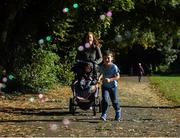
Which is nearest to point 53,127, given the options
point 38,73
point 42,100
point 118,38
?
point 42,100

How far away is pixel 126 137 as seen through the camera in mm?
10102

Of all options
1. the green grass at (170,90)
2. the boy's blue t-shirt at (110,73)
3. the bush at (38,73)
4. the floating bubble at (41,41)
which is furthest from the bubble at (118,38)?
the boy's blue t-shirt at (110,73)

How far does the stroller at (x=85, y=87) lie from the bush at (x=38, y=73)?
22.6ft

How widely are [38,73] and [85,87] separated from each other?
24.8ft

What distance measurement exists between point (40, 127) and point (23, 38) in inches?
394

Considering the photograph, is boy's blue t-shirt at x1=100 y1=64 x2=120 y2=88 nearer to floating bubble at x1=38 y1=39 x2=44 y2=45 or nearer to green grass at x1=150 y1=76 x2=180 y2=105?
green grass at x1=150 y1=76 x2=180 y2=105

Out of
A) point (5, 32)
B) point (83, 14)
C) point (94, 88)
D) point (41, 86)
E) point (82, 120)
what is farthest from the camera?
point (83, 14)

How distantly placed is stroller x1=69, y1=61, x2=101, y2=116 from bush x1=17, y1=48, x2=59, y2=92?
6901 mm

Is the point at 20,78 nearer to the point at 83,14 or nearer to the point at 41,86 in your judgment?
the point at 41,86

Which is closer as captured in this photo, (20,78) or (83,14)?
(20,78)

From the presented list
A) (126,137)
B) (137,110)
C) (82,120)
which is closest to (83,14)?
(137,110)

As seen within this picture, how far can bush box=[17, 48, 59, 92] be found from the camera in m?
20.3

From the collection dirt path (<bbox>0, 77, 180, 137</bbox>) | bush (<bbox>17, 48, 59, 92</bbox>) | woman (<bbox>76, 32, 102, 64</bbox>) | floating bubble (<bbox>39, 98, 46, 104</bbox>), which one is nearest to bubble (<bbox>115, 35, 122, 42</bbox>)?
bush (<bbox>17, 48, 59, 92</bbox>)

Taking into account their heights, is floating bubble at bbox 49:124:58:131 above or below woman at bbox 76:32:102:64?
below
